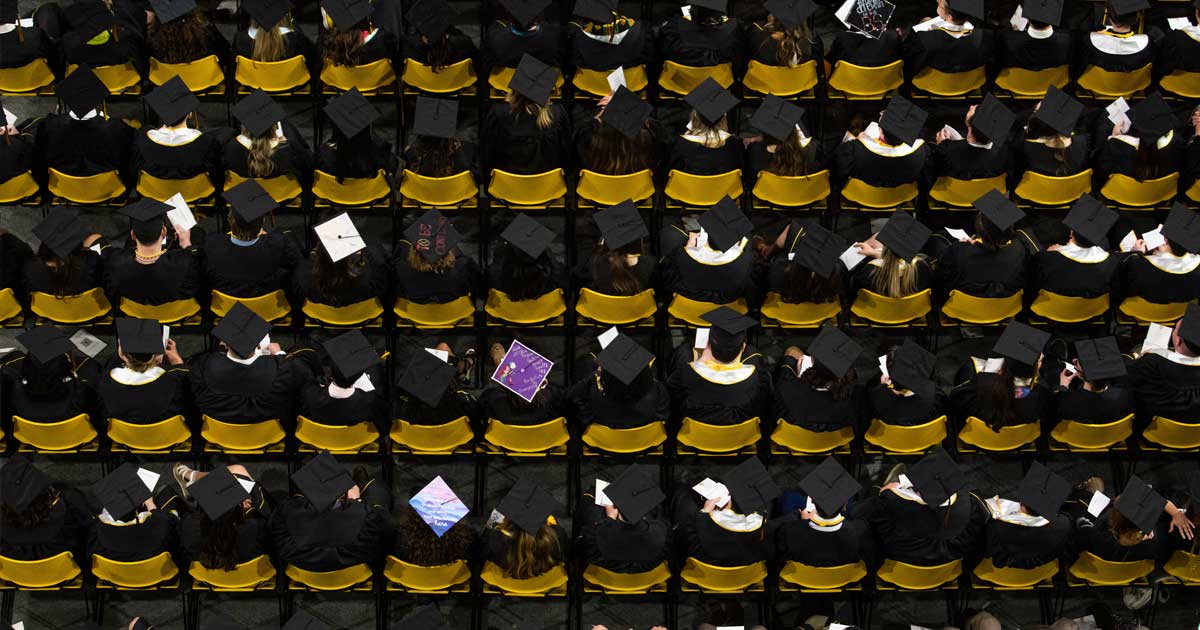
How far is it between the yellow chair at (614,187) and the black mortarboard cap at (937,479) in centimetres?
229

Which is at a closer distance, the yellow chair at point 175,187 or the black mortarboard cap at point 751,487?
the black mortarboard cap at point 751,487

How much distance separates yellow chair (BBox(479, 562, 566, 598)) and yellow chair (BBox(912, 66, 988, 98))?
12.6 feet

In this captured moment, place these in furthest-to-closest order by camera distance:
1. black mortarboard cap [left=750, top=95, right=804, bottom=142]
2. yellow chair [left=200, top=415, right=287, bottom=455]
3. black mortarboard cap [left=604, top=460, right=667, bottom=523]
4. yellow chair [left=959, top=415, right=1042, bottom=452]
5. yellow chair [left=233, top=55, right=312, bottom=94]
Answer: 1. yellow chair [left=233, top=55, right=312, bottom=94]
2. black mortarboard cap [left=750, top=95, right=804, bottom=142]
3. yellow chair [left=959, top=415, right=1042, bottom=452]
4. yellow chair [left=200, top=415, right=287, bottom=455]
5. black mortarboard cap [left=604, top=460, right=667, bottom=523]

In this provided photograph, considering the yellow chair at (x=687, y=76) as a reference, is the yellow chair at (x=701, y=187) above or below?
below

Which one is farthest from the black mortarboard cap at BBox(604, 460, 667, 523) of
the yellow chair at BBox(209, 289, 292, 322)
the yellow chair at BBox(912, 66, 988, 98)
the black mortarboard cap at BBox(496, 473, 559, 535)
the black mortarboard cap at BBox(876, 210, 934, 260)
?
the yellow chair at BBox(912, 66, 988, 98)

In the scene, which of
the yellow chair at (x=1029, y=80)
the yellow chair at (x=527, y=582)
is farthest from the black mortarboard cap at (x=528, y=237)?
the yellow chair at (x=1029, y=80)

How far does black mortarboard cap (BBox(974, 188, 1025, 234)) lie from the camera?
28.6 feet

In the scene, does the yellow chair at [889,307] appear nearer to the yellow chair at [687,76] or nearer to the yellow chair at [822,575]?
the yellow chair at [822,575]

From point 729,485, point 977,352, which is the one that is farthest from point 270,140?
point 977,352

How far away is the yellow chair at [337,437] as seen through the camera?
8367mm

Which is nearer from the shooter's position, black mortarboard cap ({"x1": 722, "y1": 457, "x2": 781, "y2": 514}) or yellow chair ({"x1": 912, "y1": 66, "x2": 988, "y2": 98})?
black mortarboard cap ({"x1": 722, "y1": 457, "x2": 781, "y2": 514})

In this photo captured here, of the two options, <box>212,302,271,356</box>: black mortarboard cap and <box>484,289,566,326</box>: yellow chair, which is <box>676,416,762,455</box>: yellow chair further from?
<box>212,302,271,356</box>: black mortarboard cap

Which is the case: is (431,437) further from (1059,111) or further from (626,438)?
(1059,111)

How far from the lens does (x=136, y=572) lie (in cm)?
810
